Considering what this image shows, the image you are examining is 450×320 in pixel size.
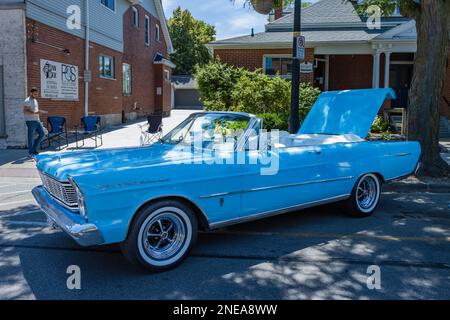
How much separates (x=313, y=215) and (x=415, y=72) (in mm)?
4426

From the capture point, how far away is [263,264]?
4363mm

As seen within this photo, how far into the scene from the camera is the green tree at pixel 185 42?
59.2m

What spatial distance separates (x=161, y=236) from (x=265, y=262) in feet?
3.51

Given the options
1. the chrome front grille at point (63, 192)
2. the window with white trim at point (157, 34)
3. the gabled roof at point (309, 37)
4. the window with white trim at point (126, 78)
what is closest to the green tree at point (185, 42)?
the window with white trim at point (157, 34)

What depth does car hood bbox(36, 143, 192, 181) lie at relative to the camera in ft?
13.3

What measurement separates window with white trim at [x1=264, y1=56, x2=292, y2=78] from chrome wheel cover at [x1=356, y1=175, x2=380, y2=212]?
13.6 metres

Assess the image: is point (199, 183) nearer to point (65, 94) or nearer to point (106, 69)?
point (65, 94)

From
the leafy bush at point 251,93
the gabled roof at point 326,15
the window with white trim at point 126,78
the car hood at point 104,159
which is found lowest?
the car hood at point 104,159

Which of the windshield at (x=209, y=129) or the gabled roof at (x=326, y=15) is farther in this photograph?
the gabled roof at (x=326, y=15)

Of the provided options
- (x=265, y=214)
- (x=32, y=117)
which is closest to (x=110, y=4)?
(x=32, y=117)

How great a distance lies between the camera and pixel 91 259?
4.47 metres

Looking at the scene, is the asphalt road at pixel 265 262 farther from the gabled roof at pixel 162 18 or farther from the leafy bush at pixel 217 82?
the gabled roof at pixel 162 18

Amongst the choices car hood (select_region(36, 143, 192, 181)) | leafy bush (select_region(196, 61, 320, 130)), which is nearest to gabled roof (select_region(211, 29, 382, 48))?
leafy bush (select_region(196, 61, 320, 130))

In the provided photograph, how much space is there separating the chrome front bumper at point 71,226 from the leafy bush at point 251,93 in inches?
366
